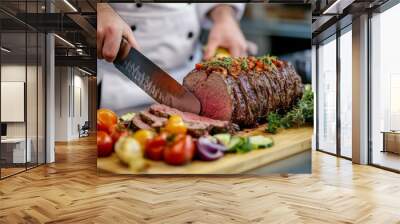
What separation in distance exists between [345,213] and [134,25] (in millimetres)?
3686

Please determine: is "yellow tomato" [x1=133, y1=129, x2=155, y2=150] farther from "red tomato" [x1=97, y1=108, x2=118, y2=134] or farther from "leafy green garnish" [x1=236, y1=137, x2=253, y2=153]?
"leafy green garnish" [x1=236, y1=137, x2=253, y2=153]

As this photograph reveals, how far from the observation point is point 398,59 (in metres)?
6.43

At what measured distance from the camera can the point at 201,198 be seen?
455 centimetres

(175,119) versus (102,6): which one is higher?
(102,6)

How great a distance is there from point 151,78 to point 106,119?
2.79 ft

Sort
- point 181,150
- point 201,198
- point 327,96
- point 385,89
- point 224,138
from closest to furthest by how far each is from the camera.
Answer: point 201,198
point 181,150
point 224,138
point 385,89
point 327,96

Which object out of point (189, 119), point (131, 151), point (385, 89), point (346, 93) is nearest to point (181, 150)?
point (189, 119)

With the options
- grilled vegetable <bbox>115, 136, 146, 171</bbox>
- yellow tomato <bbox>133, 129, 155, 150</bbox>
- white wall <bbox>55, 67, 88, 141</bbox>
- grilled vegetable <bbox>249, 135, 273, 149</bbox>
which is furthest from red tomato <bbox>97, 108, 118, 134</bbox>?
white wall <bbox>55, 67, 88, 141</bbox>

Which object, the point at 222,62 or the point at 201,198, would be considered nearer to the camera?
the point at 201,198

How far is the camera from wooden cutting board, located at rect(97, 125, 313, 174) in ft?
18.0

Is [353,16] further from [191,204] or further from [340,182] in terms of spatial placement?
[191,204]

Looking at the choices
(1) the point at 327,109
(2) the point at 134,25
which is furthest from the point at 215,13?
(1) the point at 327,109

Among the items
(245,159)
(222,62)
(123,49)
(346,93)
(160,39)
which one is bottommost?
(245,159)

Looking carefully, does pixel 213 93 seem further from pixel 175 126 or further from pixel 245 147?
pixel 245 147
